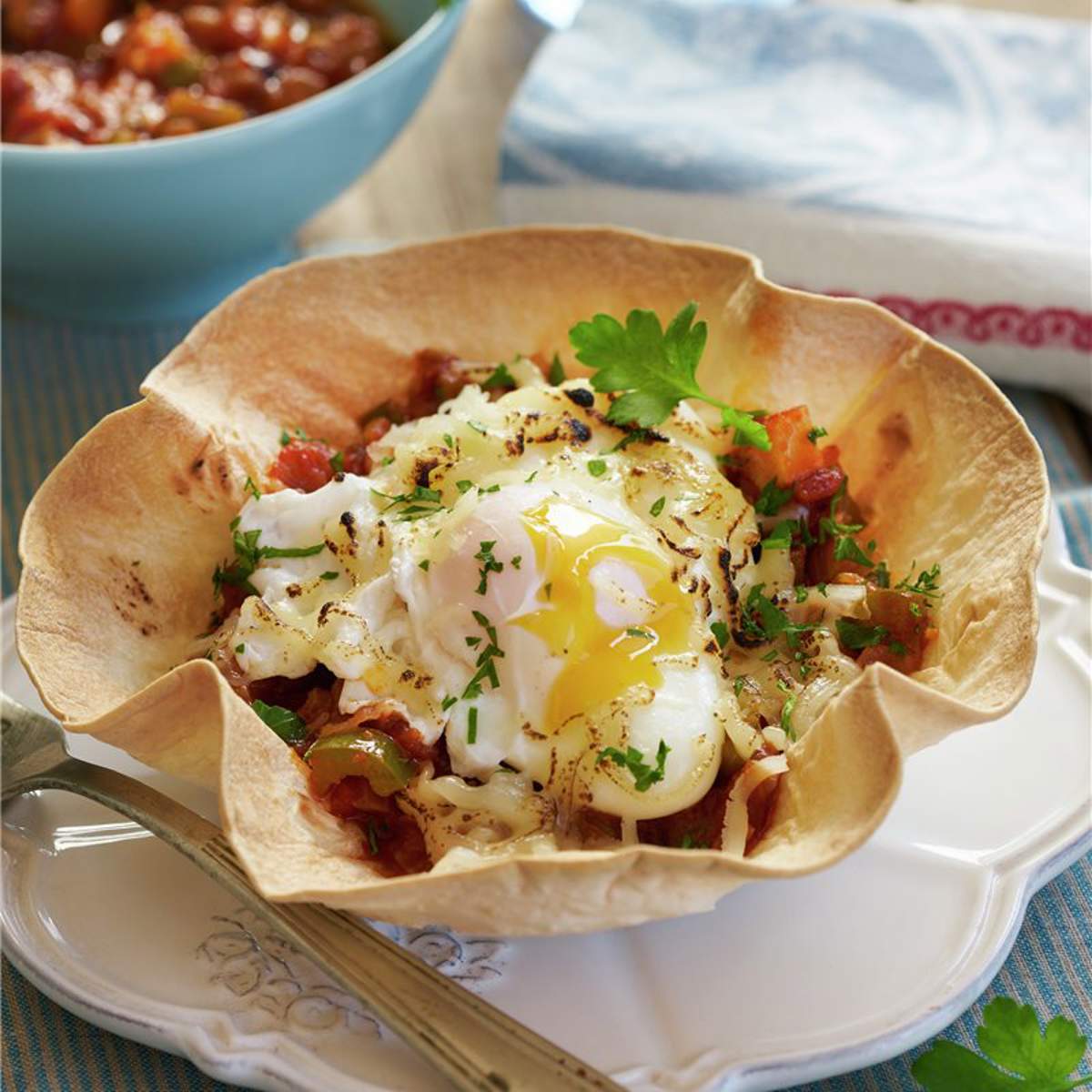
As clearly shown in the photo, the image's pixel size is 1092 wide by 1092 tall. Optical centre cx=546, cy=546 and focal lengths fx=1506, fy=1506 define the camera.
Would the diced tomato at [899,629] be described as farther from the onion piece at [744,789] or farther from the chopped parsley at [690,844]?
the chopped parsley at [690,844]

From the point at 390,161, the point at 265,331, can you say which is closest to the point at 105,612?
the point at 265,331

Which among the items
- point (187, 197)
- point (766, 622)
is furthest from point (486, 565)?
point (187, 197)

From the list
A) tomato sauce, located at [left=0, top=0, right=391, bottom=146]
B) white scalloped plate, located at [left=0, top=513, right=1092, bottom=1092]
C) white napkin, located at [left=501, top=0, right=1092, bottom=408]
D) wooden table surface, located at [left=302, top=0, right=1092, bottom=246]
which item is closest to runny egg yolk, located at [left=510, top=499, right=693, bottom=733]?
white scalloped plate, located at [left=0, top=513, right=1092, bottom=1092]

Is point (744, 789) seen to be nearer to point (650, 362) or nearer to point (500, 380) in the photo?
point (650, 362)

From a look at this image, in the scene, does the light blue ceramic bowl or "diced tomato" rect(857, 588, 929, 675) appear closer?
"diced tomato" rect(857, 588, 929, 675)

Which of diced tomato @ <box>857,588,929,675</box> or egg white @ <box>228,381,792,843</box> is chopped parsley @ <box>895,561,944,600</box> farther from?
egg white @ <box>228,381,792,843</box>

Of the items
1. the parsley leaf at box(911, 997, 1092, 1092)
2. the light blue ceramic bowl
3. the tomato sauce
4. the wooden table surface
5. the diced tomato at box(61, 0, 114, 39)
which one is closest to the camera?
the parsley leaf at box(911, 997, 1092, 1092)
